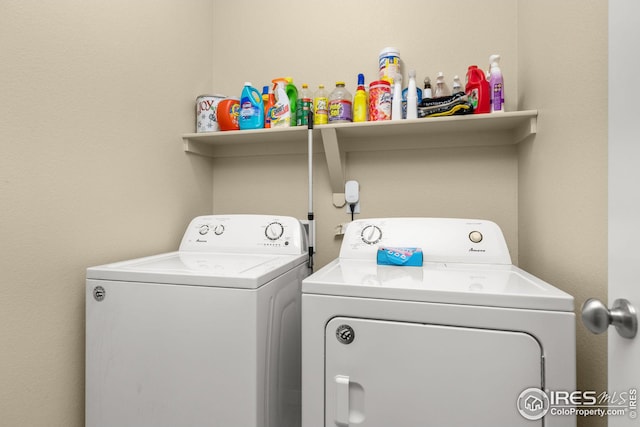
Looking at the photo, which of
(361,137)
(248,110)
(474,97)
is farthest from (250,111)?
(474,97)

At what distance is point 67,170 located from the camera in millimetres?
1184

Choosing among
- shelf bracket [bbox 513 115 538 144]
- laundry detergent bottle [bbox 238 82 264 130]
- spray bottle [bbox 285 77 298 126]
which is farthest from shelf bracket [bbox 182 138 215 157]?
shelf bracket [bbox 513 115 538 144]

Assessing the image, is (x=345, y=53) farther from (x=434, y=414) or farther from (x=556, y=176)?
(x=434, y=414)

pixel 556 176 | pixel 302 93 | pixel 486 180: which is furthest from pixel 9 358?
pixel 486 180

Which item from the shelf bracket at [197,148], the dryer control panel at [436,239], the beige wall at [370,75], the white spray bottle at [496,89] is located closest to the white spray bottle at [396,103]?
the beige wall at [370,75]

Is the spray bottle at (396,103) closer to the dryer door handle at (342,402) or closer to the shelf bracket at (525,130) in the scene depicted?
the shelf bracket at (525,130)

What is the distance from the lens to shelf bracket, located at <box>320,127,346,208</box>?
1685 mm

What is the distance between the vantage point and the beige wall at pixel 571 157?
0.93 meters

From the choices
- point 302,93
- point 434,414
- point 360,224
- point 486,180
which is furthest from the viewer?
point 302,93

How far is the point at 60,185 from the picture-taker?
1159mm

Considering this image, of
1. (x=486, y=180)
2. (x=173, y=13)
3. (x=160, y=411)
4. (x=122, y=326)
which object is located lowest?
(x=160, y=411)

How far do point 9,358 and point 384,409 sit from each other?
1139mm

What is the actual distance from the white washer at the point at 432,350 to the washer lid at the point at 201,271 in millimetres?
209

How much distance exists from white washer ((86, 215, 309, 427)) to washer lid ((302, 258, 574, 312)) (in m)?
0.22
